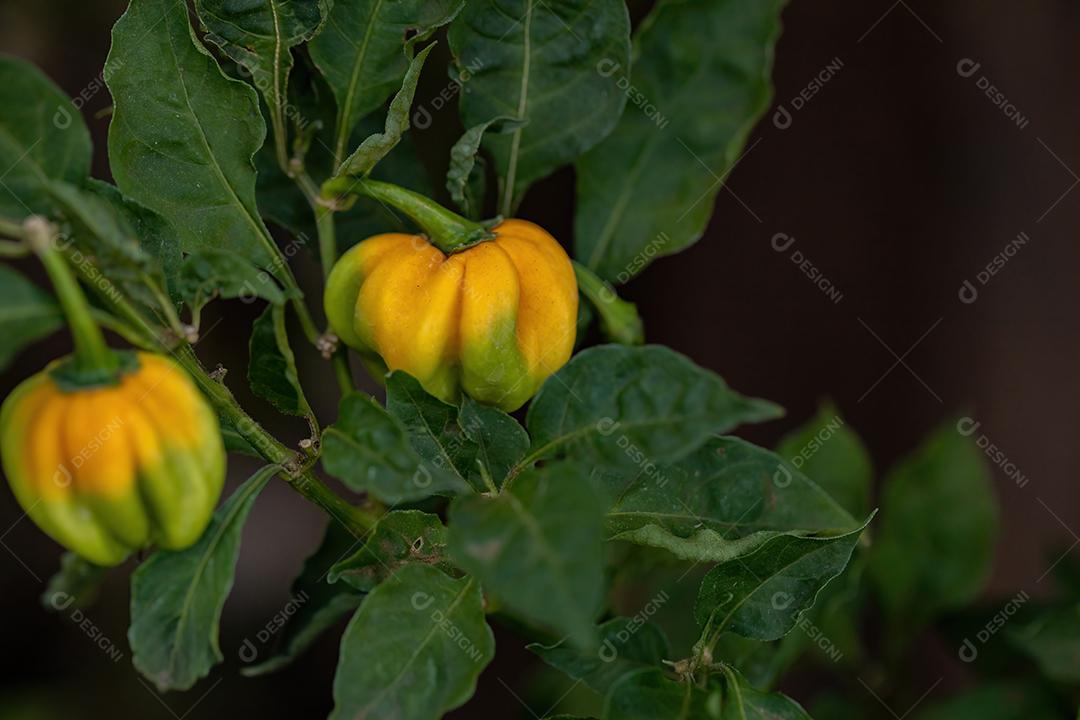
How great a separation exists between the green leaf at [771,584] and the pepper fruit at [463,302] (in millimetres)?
167

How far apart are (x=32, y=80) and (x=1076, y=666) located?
859mm

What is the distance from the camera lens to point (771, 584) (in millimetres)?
672

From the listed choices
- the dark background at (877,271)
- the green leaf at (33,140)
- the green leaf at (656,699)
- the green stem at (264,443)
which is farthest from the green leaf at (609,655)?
the dark background at (877,271)

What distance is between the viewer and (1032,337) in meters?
1.47

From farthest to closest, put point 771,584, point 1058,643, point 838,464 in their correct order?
point 838,464
point 1058,643
point 771,584

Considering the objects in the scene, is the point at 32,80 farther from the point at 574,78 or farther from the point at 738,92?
the point at 738,92

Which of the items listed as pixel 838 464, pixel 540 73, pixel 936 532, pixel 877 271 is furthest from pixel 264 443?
pixel 877 271

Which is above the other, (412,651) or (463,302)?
(463,302)

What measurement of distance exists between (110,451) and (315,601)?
32cm

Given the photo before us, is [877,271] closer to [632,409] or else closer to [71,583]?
[632,409]

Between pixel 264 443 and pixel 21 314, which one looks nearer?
pixel 21 314

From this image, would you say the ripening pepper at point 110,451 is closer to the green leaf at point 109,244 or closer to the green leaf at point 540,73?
the green leaf at point 109,244

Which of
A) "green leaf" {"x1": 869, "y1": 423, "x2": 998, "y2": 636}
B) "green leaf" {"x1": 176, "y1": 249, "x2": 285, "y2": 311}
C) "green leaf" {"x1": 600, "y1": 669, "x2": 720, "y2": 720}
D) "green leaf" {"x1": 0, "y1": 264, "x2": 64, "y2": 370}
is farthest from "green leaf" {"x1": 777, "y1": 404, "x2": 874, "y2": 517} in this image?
"green leaf" {"x1": 0, "y1": 264, "x2": 64, "y2": 370}

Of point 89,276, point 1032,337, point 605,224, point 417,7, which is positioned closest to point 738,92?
point 605,224
